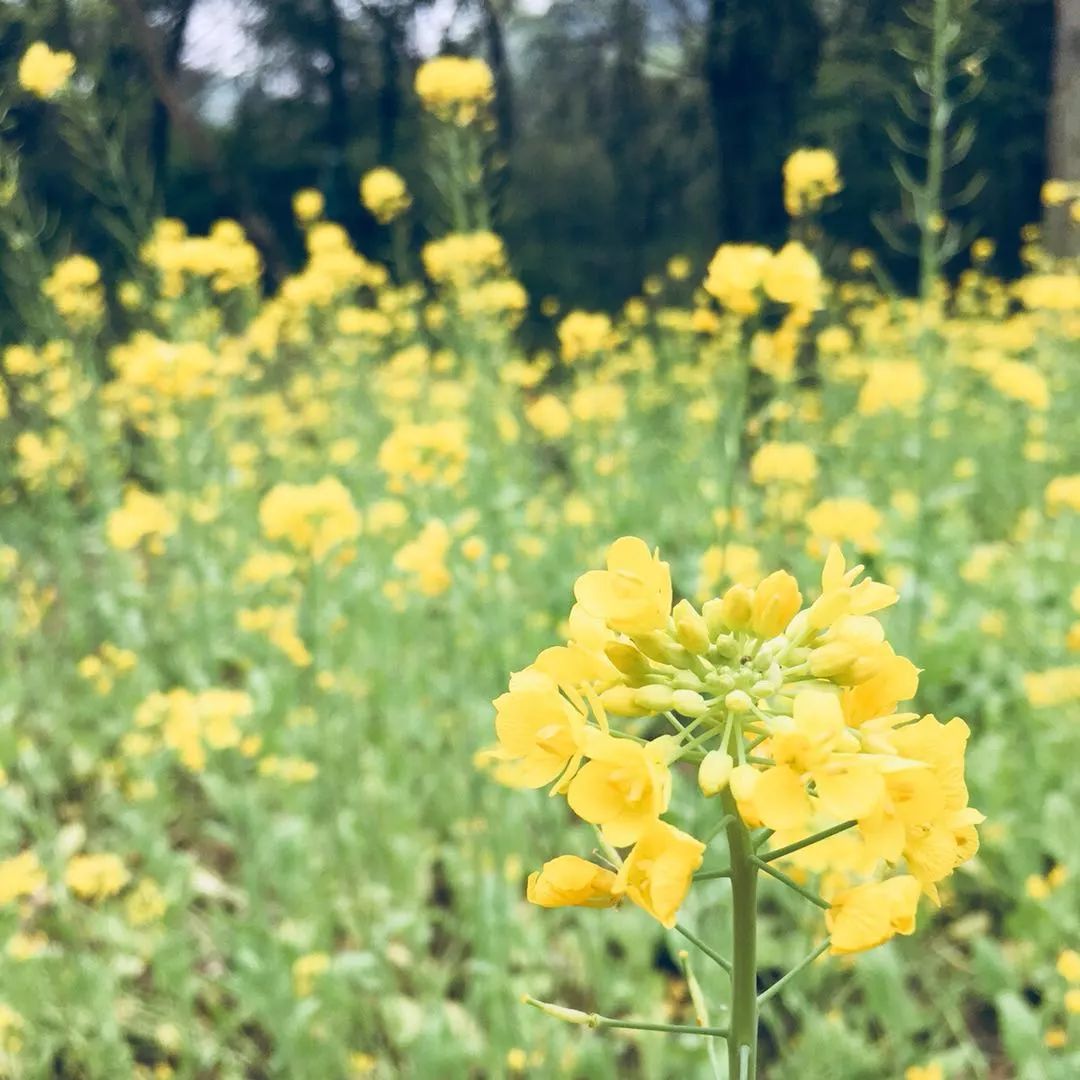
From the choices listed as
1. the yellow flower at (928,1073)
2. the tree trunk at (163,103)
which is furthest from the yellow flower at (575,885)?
the tree trunk at (163,103)

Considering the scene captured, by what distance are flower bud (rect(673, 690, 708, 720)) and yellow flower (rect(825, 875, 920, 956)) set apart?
0.18 metres

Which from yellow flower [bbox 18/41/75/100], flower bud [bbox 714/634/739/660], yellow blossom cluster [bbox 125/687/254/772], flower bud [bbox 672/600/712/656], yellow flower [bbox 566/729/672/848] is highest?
yellow flower [bbox 18/41/75/100]

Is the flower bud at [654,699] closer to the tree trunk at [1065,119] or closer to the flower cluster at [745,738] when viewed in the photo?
the flower cluster at [745,738]

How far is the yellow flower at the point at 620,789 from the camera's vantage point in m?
0.73

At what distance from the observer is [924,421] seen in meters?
2.71

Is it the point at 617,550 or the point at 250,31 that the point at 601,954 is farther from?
the point at 250,31

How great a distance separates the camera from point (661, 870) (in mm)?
716

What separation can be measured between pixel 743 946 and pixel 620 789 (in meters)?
0.17

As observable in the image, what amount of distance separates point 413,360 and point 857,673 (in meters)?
4.26

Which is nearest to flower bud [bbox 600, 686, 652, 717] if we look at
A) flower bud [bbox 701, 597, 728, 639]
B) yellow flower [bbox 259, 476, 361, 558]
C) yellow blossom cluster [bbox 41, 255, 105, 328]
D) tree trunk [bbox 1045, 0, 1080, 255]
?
flower bud [bbox 701, 597, 728, 639]

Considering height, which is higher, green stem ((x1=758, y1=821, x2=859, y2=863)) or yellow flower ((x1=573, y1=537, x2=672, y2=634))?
yellow flower ((x1=573, y1=537, x2=672, y2=634))

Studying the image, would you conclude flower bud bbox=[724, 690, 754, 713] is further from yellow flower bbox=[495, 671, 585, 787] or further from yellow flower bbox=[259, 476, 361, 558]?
yellow flower bbox=[259, 476, 361, 558]

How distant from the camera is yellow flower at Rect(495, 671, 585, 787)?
78 centimetres

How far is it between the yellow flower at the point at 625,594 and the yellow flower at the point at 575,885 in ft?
0.63
